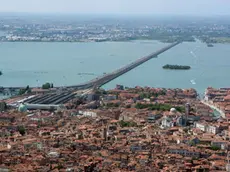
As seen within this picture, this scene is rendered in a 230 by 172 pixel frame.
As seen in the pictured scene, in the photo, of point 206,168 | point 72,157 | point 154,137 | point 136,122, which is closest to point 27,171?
point 72,157

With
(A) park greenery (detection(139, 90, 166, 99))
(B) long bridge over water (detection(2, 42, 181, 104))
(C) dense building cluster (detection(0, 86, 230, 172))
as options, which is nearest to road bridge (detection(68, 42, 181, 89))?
(B) long bridge over water (detection(2, 42, 181, 104))

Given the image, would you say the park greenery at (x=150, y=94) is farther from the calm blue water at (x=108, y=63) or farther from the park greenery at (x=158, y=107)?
the calm blue water at (x=108, y=63)

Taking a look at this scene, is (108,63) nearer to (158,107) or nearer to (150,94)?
(150,94)

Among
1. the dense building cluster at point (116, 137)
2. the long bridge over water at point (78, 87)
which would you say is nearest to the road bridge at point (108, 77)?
the long bridge over water at point (78, 87)

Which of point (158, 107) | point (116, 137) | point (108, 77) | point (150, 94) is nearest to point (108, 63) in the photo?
point (108, 77)

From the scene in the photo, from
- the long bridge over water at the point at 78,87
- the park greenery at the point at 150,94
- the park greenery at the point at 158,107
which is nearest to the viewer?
the park greenery at the point at 158,107

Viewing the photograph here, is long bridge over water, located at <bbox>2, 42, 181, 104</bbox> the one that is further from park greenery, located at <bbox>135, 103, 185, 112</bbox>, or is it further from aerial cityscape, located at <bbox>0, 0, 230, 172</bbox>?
park greenery, located at <bbox>135, 103, 185, 112</bbox>
